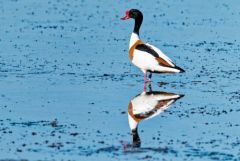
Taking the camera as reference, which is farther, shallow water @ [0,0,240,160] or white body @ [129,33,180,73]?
white body @ [129,33,180,73]

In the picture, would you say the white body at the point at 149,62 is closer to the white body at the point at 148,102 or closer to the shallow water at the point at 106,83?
the shallow water at the point at 106,83

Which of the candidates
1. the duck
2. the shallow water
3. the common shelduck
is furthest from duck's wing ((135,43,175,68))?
the common shelduck

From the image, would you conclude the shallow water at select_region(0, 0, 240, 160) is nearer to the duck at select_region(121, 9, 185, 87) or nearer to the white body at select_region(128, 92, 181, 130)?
the white body at select_region(128, 92, 181, 130)

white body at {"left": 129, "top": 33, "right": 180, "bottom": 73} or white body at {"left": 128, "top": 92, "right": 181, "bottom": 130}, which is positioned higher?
white body at {"left": 129, "top": 33, "right": 180, "bottom": 73}

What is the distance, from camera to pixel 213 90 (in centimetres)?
1518

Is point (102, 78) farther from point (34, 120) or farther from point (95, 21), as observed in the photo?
point (95, 21)

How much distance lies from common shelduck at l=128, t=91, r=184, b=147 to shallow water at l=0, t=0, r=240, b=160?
0.12m

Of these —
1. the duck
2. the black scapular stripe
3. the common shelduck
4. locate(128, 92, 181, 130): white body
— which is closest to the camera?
the common shelduck

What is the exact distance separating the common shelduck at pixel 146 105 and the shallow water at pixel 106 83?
12cm

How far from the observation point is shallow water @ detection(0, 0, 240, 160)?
11.2 meters

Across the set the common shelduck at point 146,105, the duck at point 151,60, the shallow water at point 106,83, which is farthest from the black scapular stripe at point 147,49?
the common shelduck at point 146,105

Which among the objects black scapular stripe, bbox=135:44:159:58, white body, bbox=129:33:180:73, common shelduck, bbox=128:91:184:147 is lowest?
common shelduck, bbox=128:91:184:147

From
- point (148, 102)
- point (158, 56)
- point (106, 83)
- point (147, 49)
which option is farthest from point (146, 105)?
point (147, 49)

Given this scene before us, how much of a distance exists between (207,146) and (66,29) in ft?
38.5
